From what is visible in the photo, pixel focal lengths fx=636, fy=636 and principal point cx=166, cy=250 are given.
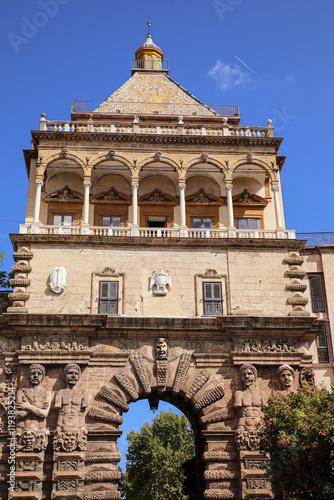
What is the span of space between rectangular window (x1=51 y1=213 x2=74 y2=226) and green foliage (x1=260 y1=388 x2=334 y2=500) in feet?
41.1

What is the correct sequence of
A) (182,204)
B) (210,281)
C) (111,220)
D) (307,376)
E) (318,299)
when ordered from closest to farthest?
(307,376) → (210,281) → (182,204) → (111,220) → (318,299)

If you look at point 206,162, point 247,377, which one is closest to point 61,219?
point 206,162

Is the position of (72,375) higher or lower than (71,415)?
higher

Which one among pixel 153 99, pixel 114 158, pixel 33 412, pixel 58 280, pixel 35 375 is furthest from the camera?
pixel 153 99

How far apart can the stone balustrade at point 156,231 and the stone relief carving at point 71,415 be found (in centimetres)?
585

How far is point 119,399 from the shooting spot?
77.3 feet

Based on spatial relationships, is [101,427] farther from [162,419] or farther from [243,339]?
[162,419]

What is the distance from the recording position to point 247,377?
2375 centimetres

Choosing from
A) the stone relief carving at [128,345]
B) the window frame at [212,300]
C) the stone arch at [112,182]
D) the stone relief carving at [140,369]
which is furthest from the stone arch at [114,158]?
the stone relief carving at [140,369]

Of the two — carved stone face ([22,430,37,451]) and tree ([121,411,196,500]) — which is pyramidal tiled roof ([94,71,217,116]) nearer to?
carved stone face ([22,430,37,451])

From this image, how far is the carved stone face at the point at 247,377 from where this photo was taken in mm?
23750

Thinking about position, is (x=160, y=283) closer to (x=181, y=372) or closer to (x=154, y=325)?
(x=154, y=325)

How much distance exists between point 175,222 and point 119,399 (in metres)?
8.68

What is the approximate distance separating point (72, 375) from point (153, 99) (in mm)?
16865
